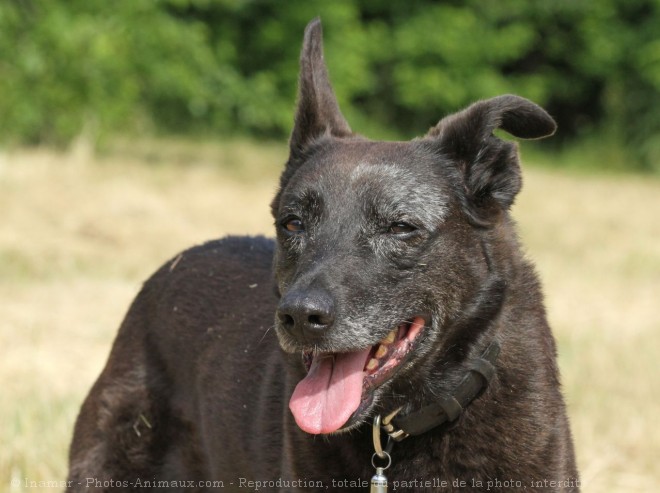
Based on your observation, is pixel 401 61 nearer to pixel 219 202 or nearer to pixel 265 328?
pixel 219 202

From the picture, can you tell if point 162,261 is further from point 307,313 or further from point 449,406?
point 307,313

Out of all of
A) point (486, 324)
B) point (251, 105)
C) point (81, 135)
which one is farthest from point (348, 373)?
point (251, 105)

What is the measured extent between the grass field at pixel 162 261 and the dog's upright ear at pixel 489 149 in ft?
7.45

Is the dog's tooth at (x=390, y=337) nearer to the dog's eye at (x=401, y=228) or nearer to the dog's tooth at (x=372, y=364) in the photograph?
the dog's tooth at (x=372, y=364)

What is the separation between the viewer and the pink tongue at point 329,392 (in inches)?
123

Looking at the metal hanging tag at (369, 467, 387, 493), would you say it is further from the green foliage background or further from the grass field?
the green foliage background

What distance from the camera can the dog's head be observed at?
317 centimetres

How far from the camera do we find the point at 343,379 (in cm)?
325

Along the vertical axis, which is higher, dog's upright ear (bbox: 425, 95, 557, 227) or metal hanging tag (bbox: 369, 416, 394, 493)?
dog's upright ear (bbox: 425, 95, 557, 227)

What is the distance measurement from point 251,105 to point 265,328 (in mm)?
14452

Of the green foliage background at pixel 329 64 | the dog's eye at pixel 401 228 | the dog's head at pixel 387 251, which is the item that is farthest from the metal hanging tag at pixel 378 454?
the green foliage background at pixel 329 64

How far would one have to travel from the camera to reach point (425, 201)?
345cm

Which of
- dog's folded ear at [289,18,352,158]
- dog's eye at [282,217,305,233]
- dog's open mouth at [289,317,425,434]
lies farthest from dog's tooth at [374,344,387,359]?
dog's folded ear at [289,18,352,158]

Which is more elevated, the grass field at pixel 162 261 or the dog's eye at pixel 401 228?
the grass field at pixel 162 261
